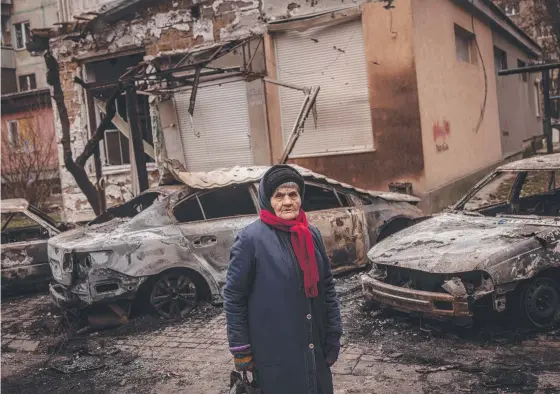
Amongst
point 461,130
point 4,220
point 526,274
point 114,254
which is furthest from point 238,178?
point 461,130

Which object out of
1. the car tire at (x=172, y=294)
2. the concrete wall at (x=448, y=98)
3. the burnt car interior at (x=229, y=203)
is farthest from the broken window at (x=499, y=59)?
the car tire at (x=172, y=294)

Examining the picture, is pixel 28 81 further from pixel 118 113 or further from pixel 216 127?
pixel 216 127

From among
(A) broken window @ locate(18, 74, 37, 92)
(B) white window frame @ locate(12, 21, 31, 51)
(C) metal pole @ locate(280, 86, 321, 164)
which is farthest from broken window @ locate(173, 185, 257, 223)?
(A) broken window @ locate(18, 74, 37, 92)

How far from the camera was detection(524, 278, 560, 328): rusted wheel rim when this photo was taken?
17.2ft

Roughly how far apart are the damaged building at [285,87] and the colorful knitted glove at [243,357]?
7570 millimetres

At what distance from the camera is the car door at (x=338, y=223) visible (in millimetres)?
7633

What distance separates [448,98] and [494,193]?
5586 mm

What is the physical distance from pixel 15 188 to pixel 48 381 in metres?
12.4

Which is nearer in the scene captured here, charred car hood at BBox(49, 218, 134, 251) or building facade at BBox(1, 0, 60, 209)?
charred car hood at BBox(49, 218, 134, 251)

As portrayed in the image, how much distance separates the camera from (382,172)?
11.5m

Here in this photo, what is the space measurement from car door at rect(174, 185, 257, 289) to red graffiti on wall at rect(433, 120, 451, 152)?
18.7ft

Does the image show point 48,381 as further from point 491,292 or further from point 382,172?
point 382,172

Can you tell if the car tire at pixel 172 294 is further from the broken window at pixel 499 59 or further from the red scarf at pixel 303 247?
the broken window at pixel 499 59

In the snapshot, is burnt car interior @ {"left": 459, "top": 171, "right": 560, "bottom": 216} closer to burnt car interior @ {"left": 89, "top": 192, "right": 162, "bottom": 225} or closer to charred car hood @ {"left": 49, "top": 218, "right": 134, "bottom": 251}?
burnt car interior @ {"left": 89, "top": 192, "right": 162, "bottom": 225}
